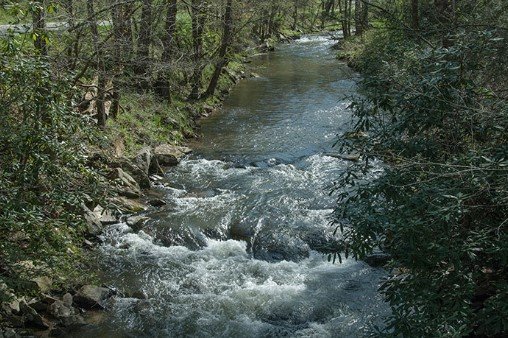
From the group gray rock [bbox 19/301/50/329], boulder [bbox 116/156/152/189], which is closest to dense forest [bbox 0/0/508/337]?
gray rock [bbox 19/301/50/329]

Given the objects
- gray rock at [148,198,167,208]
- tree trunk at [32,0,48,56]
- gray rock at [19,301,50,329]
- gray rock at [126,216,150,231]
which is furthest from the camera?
gray rock at [148,198,167,208]

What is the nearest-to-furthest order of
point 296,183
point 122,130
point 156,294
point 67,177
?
point 67,177 → point 156,294 → point 296,183 → point 122,130

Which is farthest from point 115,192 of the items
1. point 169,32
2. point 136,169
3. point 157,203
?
point 169,32

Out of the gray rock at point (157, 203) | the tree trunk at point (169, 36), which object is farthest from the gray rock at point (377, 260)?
the tree trunk at point (169, 36)

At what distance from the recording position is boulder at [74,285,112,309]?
342 inches

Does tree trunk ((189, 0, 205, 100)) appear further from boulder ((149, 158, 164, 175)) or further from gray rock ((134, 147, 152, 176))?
boulder ((149, 158, 164, 175))

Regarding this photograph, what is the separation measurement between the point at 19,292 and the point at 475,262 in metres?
5.82

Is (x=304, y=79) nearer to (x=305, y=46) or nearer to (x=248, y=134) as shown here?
(x=248, y=134)

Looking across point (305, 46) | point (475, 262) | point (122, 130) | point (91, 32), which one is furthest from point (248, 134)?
point (305, 46)

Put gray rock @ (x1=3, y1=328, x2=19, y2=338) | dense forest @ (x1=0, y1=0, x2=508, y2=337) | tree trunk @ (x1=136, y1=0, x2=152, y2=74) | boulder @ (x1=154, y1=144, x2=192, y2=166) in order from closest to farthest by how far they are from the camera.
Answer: dense forest @ (x1=0, y1=0, x2=508, y2=337) < gray rock @ (x1=3, y1=328, x2=19, y2=338) < tree trunk @ (x1=136, y1=0, x2=152, y2=74) < boulder @ (x1=154, y1=144, x2=192, y2=166)

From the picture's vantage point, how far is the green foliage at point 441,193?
485cm

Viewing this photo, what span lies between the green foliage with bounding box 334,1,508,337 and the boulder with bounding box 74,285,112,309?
475cm

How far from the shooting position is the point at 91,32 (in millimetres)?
12070

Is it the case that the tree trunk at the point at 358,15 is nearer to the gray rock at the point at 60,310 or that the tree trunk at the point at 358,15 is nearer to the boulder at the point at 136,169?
the boulder at the point at 136,169
